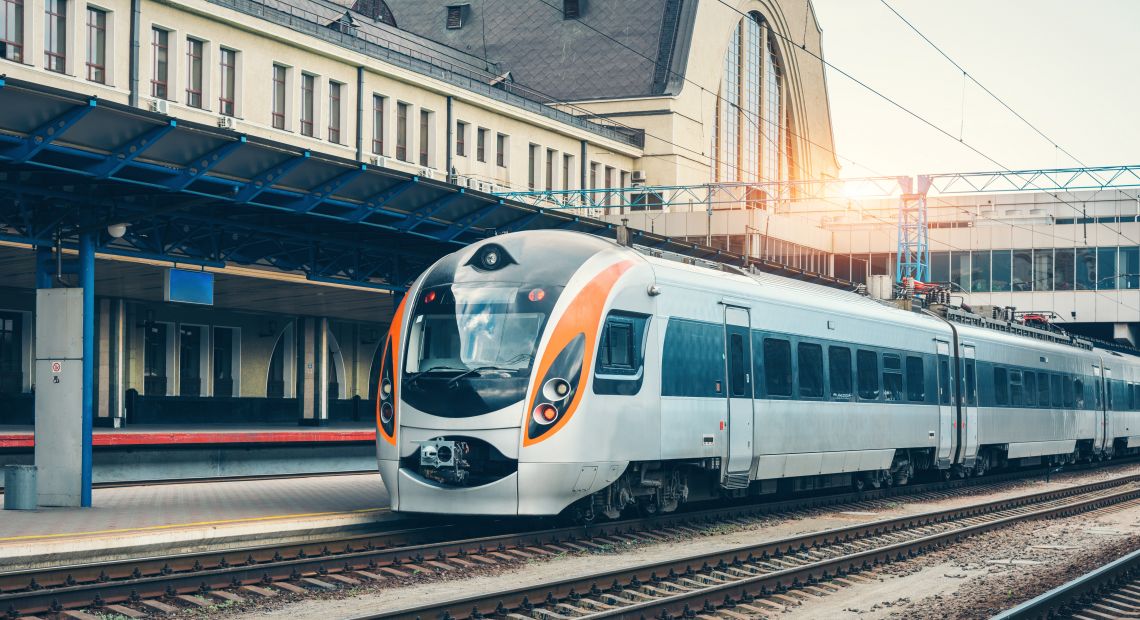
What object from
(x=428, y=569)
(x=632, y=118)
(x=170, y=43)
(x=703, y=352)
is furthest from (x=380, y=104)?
(x=428, y=569)

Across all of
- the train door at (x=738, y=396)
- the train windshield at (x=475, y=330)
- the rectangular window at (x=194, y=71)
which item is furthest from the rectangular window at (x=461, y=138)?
the train windshield at (x=475, y=330)

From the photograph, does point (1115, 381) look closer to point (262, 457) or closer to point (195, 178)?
point (262, 457)

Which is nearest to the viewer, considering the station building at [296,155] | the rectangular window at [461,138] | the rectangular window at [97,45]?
the station building at [296,155]

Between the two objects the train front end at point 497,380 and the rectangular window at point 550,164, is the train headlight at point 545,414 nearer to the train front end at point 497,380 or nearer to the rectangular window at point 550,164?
the train front end at point 497,380

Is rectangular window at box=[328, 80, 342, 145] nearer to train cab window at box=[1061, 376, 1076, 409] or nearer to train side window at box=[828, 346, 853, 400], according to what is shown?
train cab window at box=[1061, 376, 1076, 409]

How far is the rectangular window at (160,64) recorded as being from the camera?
36.7 m

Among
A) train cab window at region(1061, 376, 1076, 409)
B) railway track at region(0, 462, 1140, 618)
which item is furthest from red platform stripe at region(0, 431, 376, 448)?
train cab window at region(1061, 376, 1076, 409)

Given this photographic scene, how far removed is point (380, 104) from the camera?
47.3 metres

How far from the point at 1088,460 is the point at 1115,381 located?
2.45m

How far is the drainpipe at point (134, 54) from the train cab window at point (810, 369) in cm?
2246

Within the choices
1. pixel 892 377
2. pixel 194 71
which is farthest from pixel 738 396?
pixel 194 71

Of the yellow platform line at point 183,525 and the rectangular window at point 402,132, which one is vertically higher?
the rectangular window at point 402,132

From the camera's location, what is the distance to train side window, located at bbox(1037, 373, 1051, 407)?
31219mm

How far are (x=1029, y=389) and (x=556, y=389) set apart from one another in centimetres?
1924
